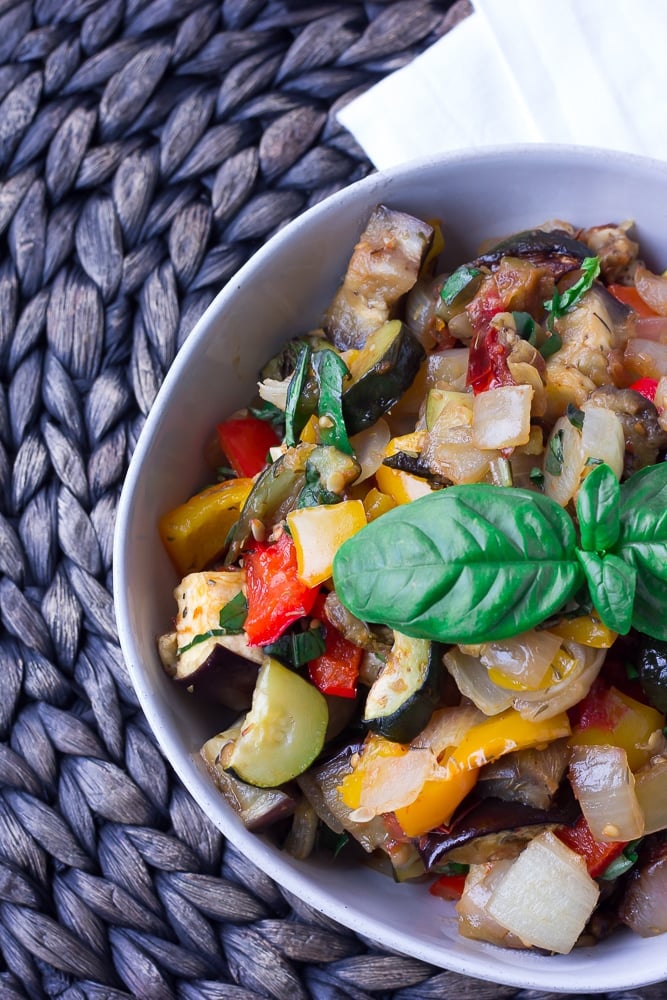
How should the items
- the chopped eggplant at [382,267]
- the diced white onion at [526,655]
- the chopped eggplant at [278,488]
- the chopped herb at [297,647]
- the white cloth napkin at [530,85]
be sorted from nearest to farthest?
the diced white onion at [526,655] < the chopped herb at [297,647] < the chopped eggplant at [278,488] < the chopped eggplant at [382,267] < the white cloth napkin at [530,85]

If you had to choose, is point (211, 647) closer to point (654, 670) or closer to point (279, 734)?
point (279, 734)

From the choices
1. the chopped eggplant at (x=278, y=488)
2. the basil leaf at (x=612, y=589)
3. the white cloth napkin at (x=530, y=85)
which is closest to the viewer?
Answer: the basil leaf at (x=612, y=589)

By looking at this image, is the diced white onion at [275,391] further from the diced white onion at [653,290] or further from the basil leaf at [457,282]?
the diced white onion at [653,290]

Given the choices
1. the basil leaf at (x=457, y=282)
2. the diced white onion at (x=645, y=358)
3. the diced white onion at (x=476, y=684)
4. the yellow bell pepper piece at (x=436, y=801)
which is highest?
the basil leaf at (x=457, y=282)

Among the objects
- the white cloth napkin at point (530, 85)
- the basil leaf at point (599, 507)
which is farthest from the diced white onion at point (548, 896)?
the white cloth napkin at point (530, 85)

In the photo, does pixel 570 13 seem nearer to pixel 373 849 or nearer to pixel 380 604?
pixel 380 604

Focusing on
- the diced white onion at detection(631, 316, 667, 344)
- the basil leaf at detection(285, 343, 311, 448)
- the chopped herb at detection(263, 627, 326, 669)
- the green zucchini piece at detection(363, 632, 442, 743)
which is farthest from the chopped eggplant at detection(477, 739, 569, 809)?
the diced white onion at detection(631, 316, 667, 344)

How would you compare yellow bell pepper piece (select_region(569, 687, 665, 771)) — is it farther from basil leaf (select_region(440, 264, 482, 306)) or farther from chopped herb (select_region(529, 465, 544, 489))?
basil leaf (select_region(440, 264, 482, 306))

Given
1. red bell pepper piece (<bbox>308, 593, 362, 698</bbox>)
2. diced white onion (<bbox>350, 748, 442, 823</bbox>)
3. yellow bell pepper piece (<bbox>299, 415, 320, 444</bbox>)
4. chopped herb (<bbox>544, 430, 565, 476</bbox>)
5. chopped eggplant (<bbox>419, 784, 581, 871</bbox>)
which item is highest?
yellow bell pepper piece (<bbox>299, 415, 320, 444</bbox>)
